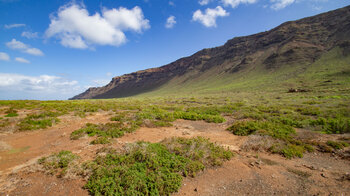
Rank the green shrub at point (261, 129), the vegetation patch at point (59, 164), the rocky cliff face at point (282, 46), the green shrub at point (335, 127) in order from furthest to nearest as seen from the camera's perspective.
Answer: the rocky cliff face at point (282, 46), the green shrub at point (335, 127), the green shrub at point (261, 129), the vegetation patch at point (59, 164)

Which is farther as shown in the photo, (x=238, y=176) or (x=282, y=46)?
(x=282, y=46)

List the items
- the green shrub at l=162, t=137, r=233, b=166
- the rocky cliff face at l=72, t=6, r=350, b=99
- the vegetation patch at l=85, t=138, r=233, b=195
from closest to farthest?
the vegetation patch at l=85, t=138, r=233, b=195
the green shrub at l=162, t=137, r=233, b=166
the rocky cliff face at l=72, t=6, r=350, b=99

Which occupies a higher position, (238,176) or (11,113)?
(11,113)

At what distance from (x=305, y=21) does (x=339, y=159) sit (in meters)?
148

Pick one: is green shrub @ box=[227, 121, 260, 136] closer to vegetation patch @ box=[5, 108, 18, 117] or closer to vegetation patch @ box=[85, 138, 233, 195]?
vegetation patch @ box=[85, 138, 233, 195]

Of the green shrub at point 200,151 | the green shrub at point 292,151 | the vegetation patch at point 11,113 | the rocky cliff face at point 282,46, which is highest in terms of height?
the rocky cliff face at point 282,46

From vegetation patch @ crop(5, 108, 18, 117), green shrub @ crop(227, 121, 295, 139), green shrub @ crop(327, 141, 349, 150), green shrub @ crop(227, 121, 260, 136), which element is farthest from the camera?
vegetation patch @ crop(5, 108, 18, 117)

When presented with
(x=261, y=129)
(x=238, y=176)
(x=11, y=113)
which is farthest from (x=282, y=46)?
(x=11, y=113)

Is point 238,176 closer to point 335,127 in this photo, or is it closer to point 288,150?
point 288,150

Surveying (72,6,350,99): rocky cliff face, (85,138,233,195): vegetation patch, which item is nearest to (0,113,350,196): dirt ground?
(85,138,233,195): vegetation patch

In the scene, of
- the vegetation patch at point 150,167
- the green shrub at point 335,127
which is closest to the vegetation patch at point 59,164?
the vegetation patch at point 150,167

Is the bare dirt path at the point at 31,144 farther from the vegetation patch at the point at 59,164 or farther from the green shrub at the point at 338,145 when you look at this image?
the green shrub at the point at 338,145

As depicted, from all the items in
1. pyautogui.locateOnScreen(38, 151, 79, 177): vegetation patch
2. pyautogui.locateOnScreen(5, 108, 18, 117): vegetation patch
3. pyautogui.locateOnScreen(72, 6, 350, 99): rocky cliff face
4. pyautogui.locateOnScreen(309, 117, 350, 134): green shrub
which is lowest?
pyautogui.locateOnScreen(309, 117, 350, 134): green shrub

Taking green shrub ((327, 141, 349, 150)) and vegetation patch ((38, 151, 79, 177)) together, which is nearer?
vegetation patch ((38, 151, 79, 177))
